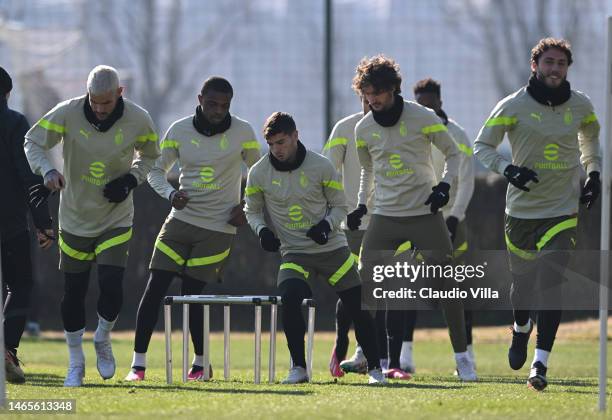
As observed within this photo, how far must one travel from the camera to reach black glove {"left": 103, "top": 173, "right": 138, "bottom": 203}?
10.6 m

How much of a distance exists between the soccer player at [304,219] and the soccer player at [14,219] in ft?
5.47

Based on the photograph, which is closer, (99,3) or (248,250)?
(248,250)

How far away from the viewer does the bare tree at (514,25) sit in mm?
29609

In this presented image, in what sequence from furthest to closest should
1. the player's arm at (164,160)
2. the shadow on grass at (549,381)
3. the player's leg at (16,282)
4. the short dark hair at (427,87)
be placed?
the short dark hair at (427,87)
the player's arm at (164,160)
the shadow on grass at (549,381)
the player's leg at (16,282)

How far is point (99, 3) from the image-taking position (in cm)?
3553

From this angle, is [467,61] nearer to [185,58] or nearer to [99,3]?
[185,58]

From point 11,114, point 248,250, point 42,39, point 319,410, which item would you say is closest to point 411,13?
point 248,250

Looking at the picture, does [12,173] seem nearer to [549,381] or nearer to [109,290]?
[109,290]

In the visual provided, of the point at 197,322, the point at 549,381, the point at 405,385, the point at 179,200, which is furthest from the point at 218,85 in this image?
the point at 549,381

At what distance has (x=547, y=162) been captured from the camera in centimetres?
1056

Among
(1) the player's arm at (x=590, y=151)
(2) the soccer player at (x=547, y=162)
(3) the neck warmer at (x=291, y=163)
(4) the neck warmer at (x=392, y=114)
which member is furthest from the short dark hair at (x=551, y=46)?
(3) the neck warmer at (x=291, y=163)

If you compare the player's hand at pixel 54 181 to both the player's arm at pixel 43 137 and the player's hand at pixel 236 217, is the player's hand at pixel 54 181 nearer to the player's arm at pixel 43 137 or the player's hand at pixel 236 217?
the player's arm at pixel 43 137

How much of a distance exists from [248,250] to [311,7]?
6120 millimetres

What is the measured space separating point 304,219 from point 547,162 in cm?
180
